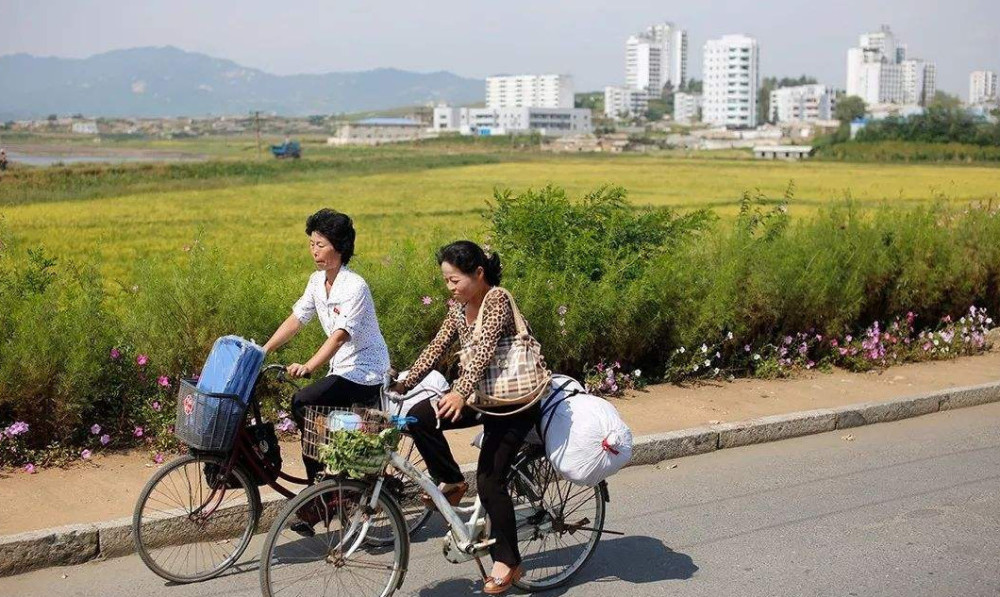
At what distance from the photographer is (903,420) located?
9070 mm

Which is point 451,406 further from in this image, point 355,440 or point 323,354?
point 323,354

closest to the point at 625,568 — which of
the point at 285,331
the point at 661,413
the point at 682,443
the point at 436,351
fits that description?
the point at 436,351

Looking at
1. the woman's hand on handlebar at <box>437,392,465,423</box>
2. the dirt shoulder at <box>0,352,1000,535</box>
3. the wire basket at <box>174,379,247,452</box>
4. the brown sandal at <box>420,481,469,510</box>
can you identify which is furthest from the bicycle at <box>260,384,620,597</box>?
the dirt shoulder at <box>0,352,1000,535</box>

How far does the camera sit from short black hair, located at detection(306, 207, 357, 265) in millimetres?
5473

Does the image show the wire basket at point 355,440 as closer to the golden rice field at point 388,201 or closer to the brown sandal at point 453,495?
the brown sandal at point 453,495

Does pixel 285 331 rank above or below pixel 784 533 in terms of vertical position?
above

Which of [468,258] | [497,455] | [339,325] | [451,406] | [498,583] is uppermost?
[468,258]

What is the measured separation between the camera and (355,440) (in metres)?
4.62

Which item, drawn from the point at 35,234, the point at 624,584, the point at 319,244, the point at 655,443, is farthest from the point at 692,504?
the point at 35,234

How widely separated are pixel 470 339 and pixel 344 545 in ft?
3.47

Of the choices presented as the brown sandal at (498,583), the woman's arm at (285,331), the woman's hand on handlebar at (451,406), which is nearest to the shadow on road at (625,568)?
the brown sandal at (498,583)

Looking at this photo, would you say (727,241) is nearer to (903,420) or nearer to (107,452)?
(903,420)

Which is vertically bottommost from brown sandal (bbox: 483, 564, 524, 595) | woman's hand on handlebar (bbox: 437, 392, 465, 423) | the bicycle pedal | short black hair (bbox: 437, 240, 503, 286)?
brown sandal (bbox: 483, 564, 524, 595)

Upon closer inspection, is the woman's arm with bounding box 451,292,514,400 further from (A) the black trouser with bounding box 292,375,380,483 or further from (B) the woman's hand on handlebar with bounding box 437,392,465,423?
(A) the black trouser with bounding box 292,375,380,483
